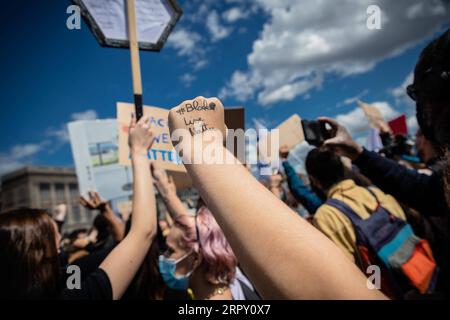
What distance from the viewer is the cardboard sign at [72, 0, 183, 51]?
64.5 inches

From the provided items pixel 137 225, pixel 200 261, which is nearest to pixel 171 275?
pixel 200 261

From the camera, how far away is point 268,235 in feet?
1.70

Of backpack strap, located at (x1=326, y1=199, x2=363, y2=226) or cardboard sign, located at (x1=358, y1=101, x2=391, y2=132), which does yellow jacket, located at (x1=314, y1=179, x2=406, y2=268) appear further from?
cardboard sign, located at (x1=358, y1=101, x2=391, y2=132)

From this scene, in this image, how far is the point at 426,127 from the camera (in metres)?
1.14

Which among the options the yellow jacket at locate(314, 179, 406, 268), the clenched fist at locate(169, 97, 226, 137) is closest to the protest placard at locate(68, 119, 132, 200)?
the yellow jacket at locate(314, 179, 406, 268)

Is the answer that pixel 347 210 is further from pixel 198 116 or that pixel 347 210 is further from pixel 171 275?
pixel 198 116

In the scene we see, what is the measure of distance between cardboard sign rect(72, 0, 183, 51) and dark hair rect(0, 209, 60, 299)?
1.03m

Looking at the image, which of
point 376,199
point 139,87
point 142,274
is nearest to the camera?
point 139,87

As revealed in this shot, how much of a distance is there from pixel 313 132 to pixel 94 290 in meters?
1.43
